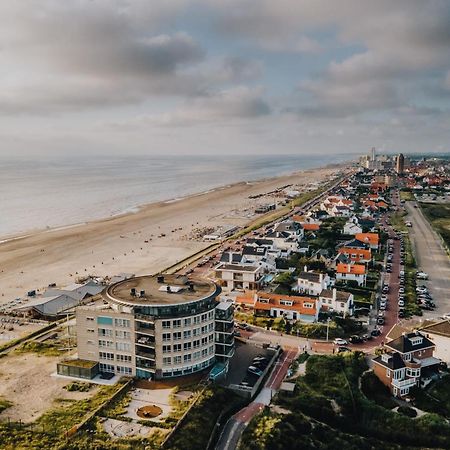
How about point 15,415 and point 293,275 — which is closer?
point 15,415

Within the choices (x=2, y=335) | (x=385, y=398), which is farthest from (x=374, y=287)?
(x=2, y=335)

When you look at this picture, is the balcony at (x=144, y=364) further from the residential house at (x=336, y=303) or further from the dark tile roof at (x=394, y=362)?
the residential house at (x=336, y=303)

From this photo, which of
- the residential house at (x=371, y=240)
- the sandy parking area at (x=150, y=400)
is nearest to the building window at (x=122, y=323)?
the sandy parking area at (x=150, y=400)

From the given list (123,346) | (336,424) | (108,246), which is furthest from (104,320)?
(108,246)

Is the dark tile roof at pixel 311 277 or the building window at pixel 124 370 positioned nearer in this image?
the building window at pixel 124 370

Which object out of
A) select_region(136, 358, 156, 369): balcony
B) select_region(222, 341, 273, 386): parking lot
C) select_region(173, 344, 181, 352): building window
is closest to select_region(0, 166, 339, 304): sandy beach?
select_region(136, 358, 156, 369): balcony

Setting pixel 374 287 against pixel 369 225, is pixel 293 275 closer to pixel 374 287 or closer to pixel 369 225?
pixel 374 287
